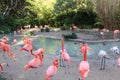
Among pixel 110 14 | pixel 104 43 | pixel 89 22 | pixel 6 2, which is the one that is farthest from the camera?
pixel 6 2

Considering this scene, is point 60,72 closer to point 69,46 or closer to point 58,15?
point 69,46

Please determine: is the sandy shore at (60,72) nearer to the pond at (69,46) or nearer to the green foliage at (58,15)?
the pond at (69,46)

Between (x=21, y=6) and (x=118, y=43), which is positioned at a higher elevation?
(x=21, y=6)

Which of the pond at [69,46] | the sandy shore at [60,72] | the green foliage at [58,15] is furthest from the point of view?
the green foliage at [58,15]

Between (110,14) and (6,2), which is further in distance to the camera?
(6,2)

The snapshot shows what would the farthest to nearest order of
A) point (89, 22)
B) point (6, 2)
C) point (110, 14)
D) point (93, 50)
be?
point (6, 2) → point (89, 22) → point (110, 14) → point (93, 50)

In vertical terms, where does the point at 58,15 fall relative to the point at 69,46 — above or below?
above

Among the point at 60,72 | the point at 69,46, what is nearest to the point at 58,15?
the point at 69,46

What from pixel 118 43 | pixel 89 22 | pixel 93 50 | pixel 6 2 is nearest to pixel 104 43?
pixel 118 43

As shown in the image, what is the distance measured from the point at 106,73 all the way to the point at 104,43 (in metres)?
4.58

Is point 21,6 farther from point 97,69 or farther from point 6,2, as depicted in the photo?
point 97,69

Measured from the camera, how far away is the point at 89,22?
16.8 m

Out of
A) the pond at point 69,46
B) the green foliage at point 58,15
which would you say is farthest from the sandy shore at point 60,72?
the green foliage at point 58,15

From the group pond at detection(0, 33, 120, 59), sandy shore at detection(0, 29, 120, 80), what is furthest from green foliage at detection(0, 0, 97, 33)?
sandy shore at detection(0, 29, 120, 80)
